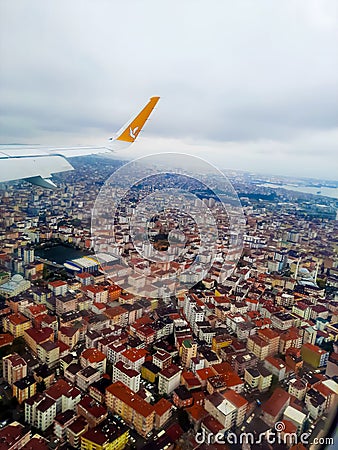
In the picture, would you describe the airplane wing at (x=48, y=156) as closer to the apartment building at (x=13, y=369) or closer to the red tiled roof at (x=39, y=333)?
the apartment building at (x=13, y=369)

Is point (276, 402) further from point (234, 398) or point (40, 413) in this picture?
point (40, 413)

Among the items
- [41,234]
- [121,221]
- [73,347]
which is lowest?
[73,347]

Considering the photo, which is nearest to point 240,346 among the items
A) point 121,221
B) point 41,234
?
point 121,221

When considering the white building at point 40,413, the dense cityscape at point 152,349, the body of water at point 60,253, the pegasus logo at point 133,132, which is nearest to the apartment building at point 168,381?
the dense cityscape at point 152,349

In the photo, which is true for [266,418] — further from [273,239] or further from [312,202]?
[312,202]

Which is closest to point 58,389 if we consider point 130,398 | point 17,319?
point 130,398
